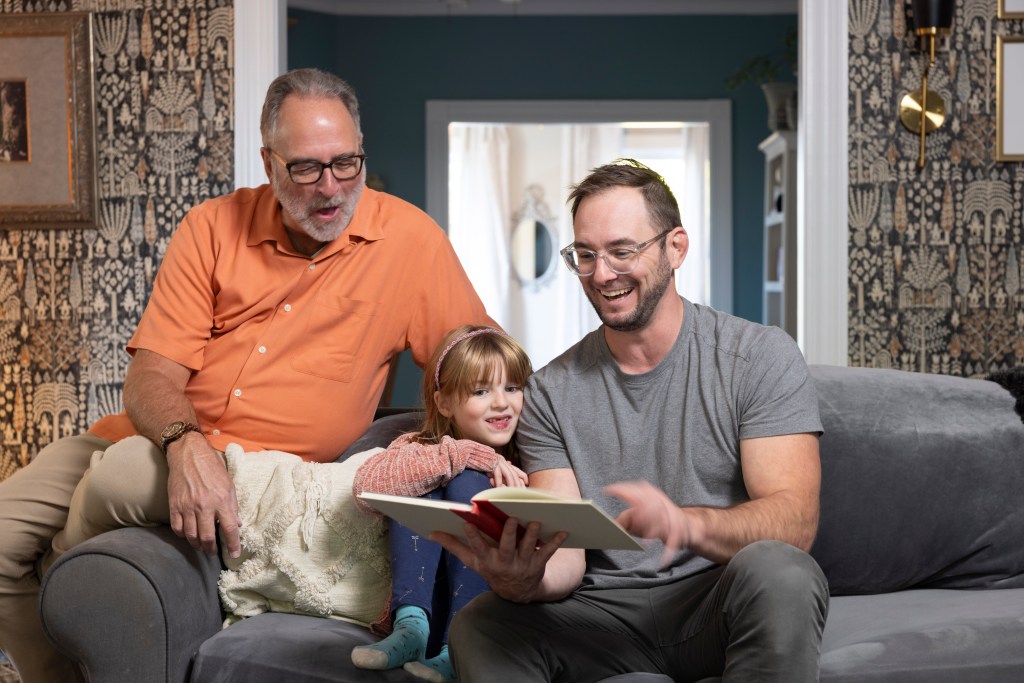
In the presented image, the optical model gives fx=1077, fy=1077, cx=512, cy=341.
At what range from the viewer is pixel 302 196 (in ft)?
7.82

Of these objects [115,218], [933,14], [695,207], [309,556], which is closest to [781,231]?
[933,14]

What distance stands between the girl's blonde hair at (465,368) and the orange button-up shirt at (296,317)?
0.19 meters

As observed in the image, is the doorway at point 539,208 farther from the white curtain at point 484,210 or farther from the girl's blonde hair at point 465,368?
the girl's blonde hair at point 465,368

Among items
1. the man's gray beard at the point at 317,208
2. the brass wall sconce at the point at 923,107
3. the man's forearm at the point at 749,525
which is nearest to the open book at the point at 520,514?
the man's forearm at the point at 749,525

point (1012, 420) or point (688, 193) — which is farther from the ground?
point (688, 193)

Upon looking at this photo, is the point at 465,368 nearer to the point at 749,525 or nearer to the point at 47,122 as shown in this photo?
the point at 749,525

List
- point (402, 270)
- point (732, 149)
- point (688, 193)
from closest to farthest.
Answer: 1. point (402, 270)
2. point (732, 149)
3. point (688, 193)

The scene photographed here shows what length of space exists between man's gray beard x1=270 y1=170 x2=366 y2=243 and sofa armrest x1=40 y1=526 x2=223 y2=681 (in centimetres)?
82

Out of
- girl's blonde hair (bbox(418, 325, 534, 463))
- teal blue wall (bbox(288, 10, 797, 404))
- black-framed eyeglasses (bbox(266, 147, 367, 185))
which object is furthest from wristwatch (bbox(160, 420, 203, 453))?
teal blue wall (bbox(288, 10, 797, 404))

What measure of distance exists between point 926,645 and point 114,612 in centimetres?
143

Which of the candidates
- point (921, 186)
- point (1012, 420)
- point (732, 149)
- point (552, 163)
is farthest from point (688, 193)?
point (1012, 420)

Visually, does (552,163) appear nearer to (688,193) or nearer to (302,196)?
(688,193)

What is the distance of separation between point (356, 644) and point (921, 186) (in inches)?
97.0

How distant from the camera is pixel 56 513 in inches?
93.0
